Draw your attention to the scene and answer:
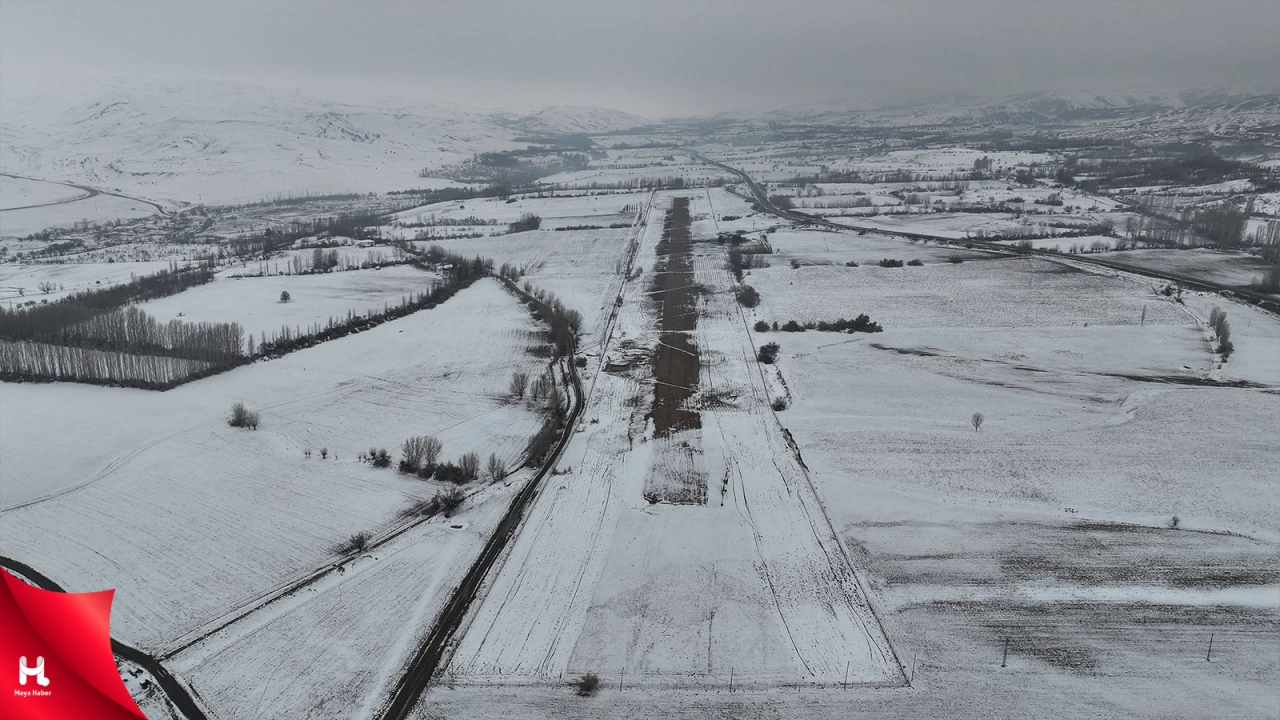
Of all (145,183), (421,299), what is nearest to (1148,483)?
(421,299)

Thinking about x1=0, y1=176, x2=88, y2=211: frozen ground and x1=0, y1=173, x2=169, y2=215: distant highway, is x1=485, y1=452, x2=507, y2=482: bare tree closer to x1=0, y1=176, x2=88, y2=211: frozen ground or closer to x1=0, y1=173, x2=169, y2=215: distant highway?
x1=0, y1=173, x2=169, y2=215: distant highway

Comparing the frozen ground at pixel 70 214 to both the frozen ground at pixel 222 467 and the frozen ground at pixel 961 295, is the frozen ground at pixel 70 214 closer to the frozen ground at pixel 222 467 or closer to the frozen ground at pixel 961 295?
the frozen ground at pixel 222 467

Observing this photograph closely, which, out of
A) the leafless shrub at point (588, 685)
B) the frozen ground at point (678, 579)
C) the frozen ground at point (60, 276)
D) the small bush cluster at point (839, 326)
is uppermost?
the frozen ground at point (60, 276)

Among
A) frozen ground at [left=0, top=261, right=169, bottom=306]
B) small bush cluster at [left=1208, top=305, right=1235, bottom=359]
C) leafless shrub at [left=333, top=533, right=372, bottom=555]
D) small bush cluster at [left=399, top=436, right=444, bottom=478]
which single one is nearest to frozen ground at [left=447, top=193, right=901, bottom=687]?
leafless shrub at [left=333, top=533, right=372, bottom=555]

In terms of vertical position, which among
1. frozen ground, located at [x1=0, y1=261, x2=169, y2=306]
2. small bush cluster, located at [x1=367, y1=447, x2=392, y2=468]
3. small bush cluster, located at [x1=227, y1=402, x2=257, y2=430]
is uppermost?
frozen ground, located at [x1=0, y1=261, x2=169, y2=306]

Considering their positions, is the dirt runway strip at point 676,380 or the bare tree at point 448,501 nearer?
the bare tree at point 448,501

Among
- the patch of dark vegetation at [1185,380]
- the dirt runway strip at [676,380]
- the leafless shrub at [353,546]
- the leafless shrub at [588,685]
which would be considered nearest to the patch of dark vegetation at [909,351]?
the patch of dark vegetation at [1185,380]
